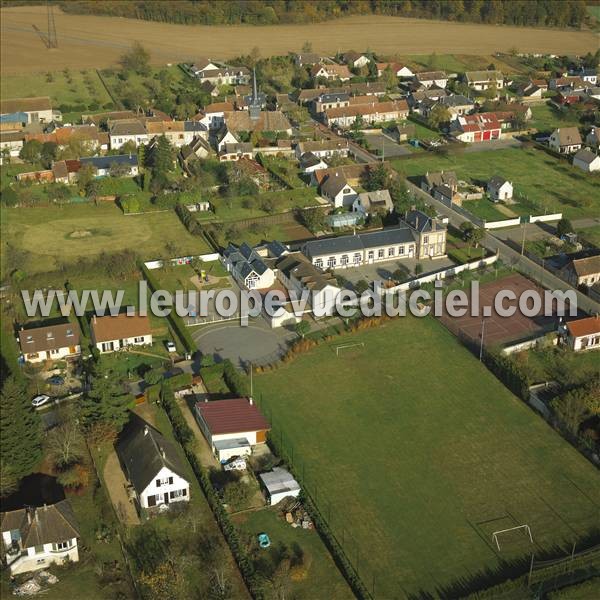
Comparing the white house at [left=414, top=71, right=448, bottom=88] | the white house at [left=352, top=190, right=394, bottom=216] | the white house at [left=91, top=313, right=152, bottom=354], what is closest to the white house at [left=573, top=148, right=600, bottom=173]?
the white house at [left=352, top=190, right=394, bottom=216]

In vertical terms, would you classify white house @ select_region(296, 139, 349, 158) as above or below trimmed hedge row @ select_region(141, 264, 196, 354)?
above

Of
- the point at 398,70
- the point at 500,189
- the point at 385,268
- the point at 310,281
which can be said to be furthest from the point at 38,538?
the point at 398,70

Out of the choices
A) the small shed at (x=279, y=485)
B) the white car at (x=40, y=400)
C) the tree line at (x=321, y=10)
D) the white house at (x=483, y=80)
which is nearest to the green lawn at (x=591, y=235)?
the small shed at (x=279, y=485)

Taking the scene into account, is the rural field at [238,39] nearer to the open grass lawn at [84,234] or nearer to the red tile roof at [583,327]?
the open grass lawn at [84,234]

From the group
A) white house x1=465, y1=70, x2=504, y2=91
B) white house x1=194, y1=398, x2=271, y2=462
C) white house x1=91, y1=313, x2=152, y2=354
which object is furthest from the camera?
white house x1=465, y1=70, x2=504, y2=91

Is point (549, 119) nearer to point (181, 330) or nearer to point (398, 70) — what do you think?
point (398, 70)

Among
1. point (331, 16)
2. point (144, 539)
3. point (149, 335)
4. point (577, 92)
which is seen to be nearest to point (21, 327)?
point (149, 335)

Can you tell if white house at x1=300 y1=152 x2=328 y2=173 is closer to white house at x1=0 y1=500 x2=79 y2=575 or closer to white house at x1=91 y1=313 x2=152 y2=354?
white house at x1=91 y1=313 x2=152 y2=354
